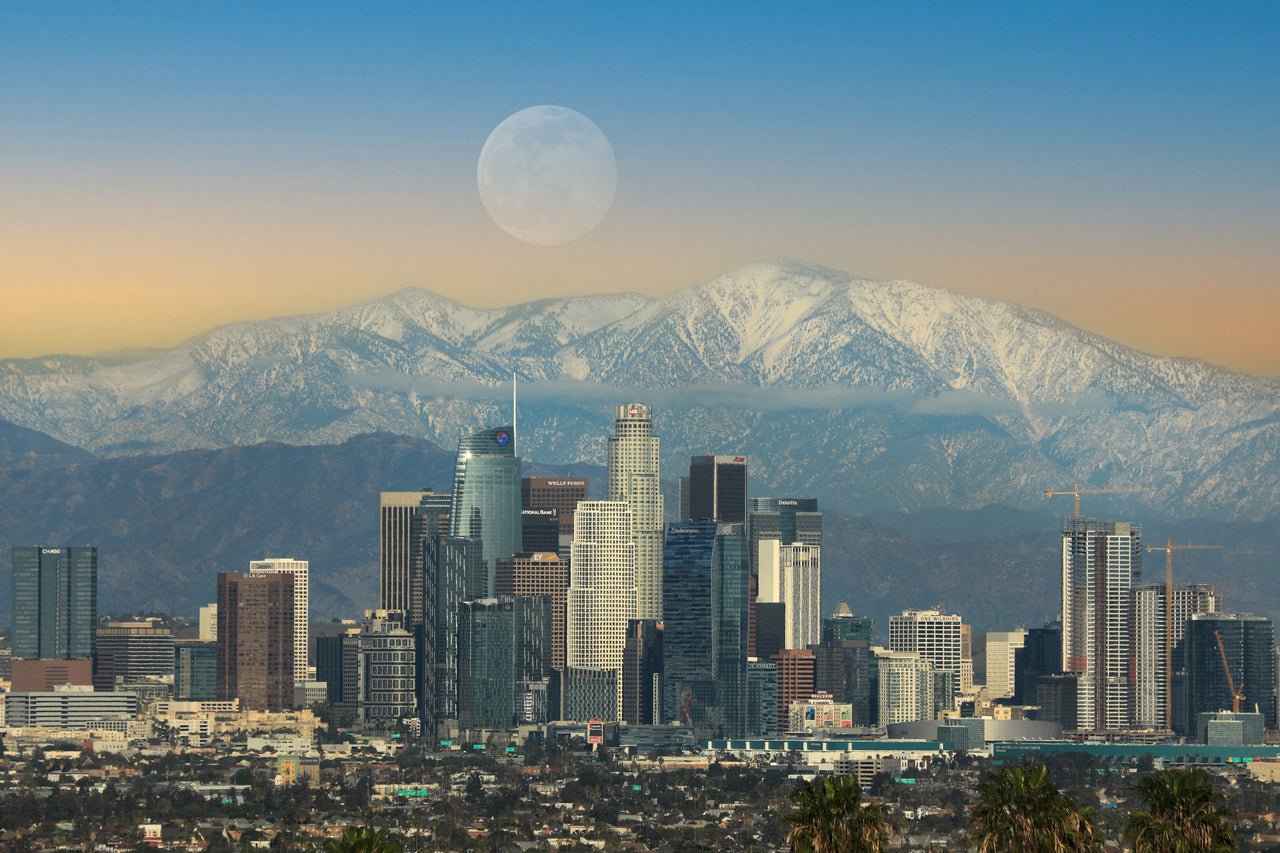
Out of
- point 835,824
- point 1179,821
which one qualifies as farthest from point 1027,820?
point 835,824

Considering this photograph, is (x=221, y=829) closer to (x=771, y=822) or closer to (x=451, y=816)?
(x=451, y=816)

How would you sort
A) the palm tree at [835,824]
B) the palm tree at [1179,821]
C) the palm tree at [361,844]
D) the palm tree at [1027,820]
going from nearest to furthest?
1. the palm tree at [361,844]
2. the palm tree at [1027,820]
3. the palm tree at [1179,821]
4. the palm tree at [835,824]

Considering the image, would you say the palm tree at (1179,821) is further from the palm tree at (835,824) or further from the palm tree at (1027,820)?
the palm tree at (835,824)

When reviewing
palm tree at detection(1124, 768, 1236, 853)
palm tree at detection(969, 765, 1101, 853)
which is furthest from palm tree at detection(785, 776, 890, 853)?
palm tree at detection(1124, 768, 1236, 853)

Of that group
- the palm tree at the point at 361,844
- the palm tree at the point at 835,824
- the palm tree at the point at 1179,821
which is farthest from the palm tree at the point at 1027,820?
the palm tree at the point at 361,844

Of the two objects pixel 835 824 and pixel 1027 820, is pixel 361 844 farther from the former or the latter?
pixel 1027 820

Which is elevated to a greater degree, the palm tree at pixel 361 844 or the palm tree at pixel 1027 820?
the palm tree at pixel 1027 820

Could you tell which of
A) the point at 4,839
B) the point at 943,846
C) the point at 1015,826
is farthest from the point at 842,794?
the point at 4,839
